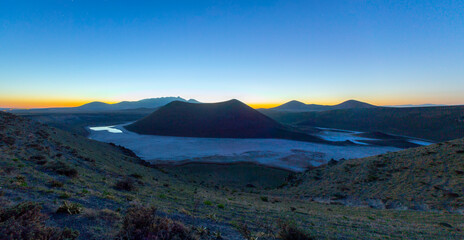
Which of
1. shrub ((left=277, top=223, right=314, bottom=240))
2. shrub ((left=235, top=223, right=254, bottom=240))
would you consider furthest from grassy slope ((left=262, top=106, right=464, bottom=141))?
shrub ((left=235, top=223, right=254, bottom=240))

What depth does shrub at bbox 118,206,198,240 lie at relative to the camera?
11.6 feet

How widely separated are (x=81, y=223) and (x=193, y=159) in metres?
29.8

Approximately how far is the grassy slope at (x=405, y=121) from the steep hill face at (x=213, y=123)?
4377 cm

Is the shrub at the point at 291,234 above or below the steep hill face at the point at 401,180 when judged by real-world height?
above

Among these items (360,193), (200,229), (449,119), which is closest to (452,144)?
(360,193)

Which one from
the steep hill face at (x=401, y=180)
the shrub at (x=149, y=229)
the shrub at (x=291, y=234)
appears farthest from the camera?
the steep hill face at (x=401, y=180)

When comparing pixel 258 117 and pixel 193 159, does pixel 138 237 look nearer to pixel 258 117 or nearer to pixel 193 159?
pixel 193 159

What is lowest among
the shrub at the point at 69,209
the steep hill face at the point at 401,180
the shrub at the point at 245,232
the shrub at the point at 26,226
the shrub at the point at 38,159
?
the steep hill face at the point at 401,180

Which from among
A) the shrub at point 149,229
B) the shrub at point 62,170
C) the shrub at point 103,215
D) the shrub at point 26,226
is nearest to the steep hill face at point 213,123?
the shrub at point 62,170

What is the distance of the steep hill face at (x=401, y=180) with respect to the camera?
13.2 m

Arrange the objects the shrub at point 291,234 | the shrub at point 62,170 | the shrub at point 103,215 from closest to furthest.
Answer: the shrub at point 103,215 → the shrub at point 291,234 → the shrub at point 62,170

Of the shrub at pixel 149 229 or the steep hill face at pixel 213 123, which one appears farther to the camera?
the steep hill face at pixel 213 123

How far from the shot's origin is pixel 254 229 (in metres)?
5.75

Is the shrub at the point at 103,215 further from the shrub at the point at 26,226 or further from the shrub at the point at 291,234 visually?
the shrub at the point at 291,234
